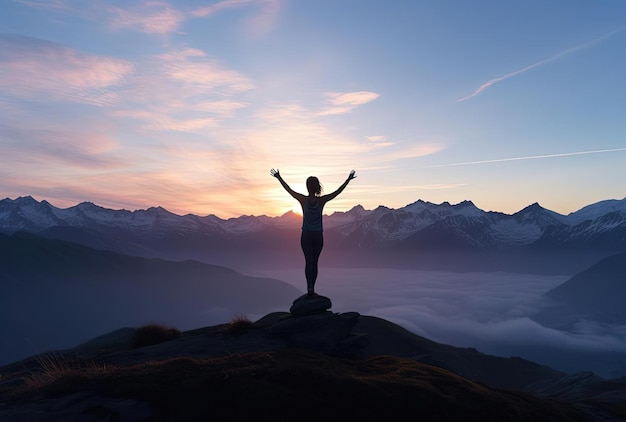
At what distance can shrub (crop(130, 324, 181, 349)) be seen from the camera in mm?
25281

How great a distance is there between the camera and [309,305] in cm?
2366

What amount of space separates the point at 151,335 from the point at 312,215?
12093mm

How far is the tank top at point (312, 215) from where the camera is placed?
880 inches

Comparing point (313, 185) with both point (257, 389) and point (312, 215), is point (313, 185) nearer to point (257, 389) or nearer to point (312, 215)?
point (312, 215)

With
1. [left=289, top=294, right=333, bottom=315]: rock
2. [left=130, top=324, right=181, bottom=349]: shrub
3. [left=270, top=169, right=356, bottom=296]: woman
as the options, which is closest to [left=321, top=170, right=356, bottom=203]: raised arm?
[left=270, top=169, right=356, bottom=296]: woman

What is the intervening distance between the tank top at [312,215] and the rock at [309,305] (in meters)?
4.06

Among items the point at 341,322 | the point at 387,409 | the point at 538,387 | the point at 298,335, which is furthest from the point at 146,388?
the point at 538,387

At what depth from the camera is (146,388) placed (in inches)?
537

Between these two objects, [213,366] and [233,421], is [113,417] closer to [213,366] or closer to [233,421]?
[233,421]

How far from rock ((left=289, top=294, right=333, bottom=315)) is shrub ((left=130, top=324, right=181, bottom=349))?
7.82m

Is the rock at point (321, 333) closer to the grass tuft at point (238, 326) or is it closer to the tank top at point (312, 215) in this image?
the grass tuft at point (238, 326)

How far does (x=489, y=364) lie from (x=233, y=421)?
588ft

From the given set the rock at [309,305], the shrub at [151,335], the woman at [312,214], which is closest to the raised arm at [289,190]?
the woman at [312,214]

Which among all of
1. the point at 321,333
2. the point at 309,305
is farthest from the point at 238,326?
the point at 321,333
